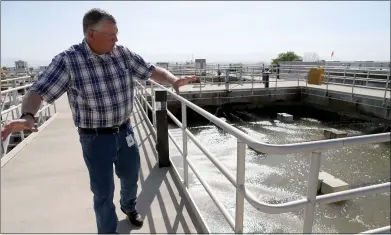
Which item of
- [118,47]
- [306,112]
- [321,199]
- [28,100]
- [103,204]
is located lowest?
[306,112]

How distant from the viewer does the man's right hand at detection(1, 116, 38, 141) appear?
4.26ft

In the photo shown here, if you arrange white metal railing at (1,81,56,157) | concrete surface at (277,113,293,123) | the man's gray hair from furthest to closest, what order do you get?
concrete surface at (277,113,293,123), white metal railing at (1,81,56,157), the man's gray hair

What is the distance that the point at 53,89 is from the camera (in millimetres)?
1713

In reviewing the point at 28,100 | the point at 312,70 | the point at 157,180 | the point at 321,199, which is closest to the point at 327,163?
the point at 157,180

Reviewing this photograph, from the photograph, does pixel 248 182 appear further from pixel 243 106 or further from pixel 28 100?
pixel 243 106

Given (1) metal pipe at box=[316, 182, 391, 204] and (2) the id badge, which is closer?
(1) metal pipe at box=[316, 182, 391, 204]

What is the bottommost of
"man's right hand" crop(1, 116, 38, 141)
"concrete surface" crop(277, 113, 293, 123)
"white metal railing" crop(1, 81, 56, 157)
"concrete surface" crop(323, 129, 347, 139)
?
"concrete surface" crop(277, 113, 293, 123)

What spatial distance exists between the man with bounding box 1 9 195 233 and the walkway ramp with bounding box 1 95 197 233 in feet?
1.55

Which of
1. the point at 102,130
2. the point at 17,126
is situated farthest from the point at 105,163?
the point at 17,126

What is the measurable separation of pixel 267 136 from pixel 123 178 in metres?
7.17

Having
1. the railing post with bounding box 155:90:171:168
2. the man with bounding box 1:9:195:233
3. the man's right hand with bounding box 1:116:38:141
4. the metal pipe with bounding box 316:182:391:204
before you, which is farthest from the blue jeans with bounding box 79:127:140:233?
the metal pipe with bounding box 316:182:391:204

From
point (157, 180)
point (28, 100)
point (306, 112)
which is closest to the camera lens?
point (28, 100)

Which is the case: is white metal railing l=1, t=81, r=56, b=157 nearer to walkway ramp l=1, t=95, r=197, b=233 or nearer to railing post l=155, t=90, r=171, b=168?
walkway ramp l=1, t=95, r=197, b=233

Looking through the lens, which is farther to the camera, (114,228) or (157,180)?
(157,180)
